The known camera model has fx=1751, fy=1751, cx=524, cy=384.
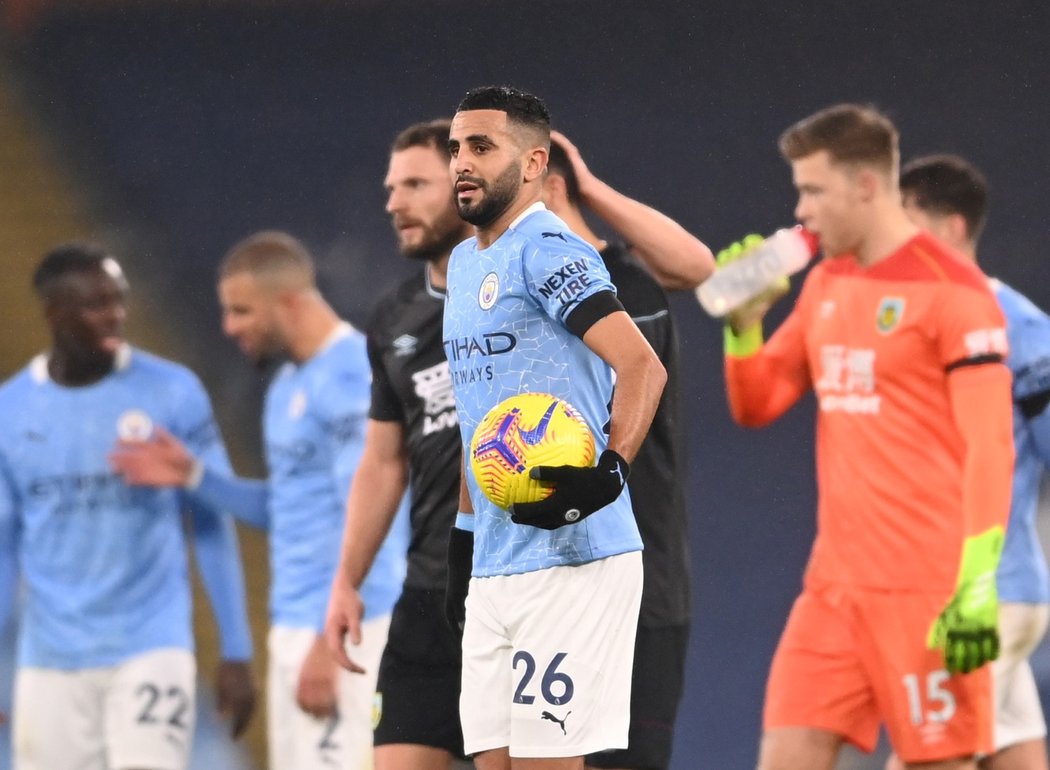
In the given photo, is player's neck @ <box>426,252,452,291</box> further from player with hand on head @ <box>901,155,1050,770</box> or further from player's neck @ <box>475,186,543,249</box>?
player with hand on head @ <box>901,155,1050,770</box>

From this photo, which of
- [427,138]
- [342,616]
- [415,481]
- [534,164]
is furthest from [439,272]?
[534,164]

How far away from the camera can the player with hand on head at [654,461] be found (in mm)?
4051

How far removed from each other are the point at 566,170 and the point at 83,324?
7.76ft

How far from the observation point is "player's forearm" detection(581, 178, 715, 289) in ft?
14.2

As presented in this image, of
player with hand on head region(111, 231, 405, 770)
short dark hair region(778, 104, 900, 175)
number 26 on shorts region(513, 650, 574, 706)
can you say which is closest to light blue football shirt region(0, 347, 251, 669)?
player with hand on head region(111, 231, 405, 770)

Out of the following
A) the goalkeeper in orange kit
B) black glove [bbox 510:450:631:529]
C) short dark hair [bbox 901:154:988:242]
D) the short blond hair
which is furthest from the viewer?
the short blond hair

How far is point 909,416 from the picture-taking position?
14.6 feet

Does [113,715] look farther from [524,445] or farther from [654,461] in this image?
[524,445]

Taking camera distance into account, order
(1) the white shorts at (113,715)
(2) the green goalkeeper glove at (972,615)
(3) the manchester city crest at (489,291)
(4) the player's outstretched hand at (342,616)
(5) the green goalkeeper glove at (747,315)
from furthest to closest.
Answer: (1) the white shorts at (113,715) < (5) the green goalkeeper glove at (747,315) < (4) the player's outstretched hand at (342,616) < (2) the green goalkeeper glove at (972,615) < (3) the manchester city crest at (489,291)

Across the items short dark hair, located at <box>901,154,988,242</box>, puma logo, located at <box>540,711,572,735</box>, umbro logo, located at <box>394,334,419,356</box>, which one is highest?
short dark hair, located at <box>901,154,988,242</box>

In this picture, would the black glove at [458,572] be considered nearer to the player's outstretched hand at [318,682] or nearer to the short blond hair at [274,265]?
the player's outstretched hand at [318,682]

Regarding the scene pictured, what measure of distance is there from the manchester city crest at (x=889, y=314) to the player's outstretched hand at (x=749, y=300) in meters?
A: 0.29

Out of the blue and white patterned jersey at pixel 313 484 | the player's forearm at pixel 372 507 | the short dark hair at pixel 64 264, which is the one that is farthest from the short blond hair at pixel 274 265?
the player's forearm at pixel 372 507

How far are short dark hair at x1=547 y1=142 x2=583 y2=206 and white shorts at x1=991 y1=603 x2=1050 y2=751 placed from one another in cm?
204
